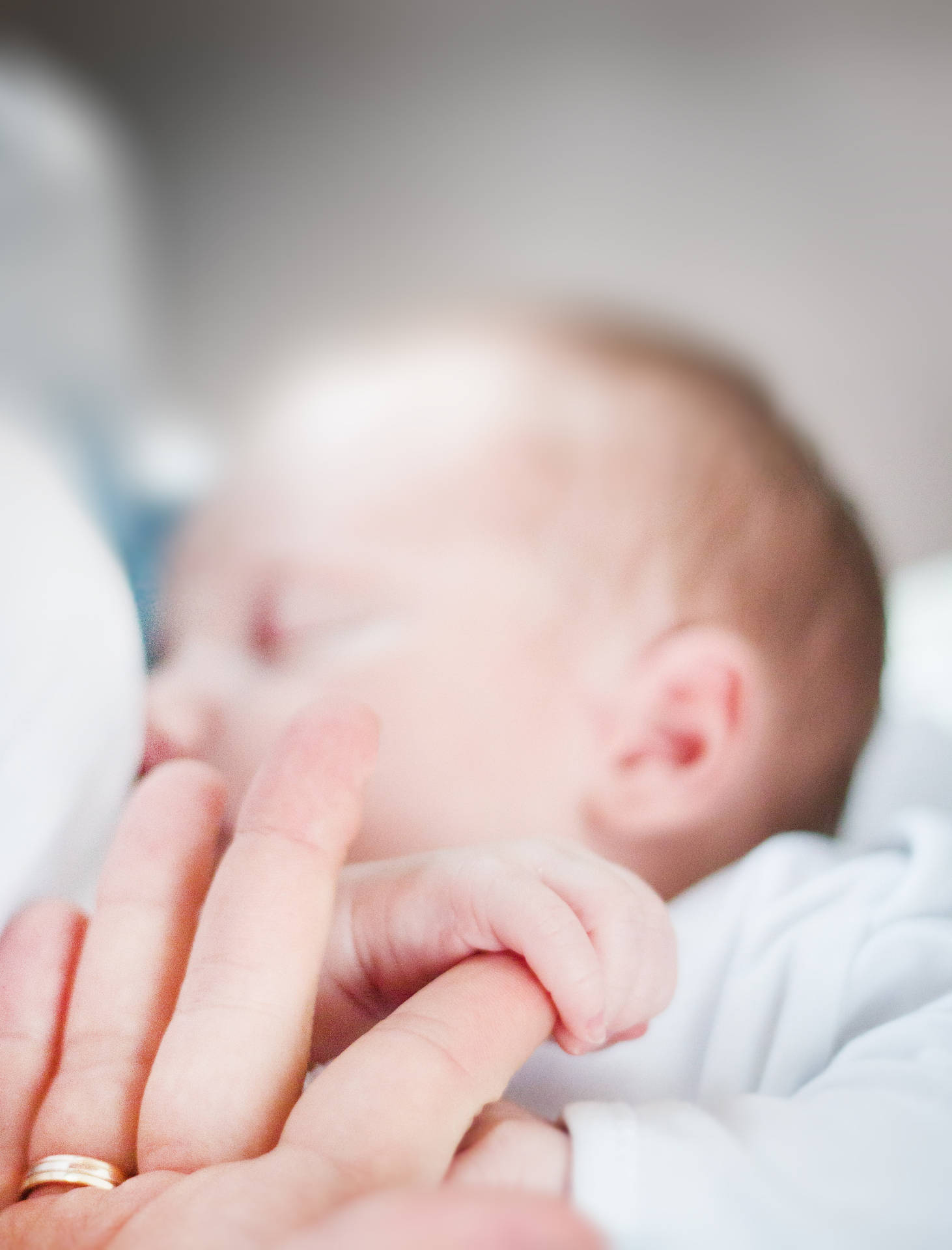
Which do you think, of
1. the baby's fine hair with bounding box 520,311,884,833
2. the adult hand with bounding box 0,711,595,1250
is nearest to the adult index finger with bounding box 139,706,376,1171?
the adult hand with bounding box 0,711,595,1250

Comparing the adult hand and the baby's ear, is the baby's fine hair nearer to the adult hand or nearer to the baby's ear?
the baby's ear

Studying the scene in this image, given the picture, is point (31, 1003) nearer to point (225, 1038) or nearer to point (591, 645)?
point (225, 1038)

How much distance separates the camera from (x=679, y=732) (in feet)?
1.13

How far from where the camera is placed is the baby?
319 millimetres

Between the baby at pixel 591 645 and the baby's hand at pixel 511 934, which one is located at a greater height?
the baby at pixel 591 645

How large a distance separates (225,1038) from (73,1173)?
0.06 metres

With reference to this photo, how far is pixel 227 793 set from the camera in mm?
316

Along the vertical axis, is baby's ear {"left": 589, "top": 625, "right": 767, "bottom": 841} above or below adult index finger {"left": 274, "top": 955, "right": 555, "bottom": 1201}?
above

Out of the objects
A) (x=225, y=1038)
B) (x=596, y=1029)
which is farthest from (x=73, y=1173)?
(x=596, y=1029)

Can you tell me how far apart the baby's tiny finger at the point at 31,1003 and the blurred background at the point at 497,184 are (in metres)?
0.18

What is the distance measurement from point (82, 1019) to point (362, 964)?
3.6 inches

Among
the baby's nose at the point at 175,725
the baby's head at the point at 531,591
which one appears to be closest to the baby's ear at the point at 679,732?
the baby's head at the point at 531,591

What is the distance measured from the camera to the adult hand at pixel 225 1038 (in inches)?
8.9

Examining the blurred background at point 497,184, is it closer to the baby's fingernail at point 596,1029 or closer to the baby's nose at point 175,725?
the baby's nose at point 175,725
